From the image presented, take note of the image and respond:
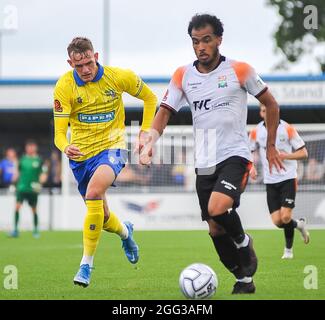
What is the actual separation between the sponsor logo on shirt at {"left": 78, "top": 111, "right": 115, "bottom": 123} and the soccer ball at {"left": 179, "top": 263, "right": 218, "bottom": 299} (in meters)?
2.00

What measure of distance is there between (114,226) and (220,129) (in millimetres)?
2366

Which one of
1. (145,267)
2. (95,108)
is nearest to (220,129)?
(95,108)

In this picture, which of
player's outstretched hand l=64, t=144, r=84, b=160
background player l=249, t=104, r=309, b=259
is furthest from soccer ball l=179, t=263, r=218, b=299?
background player l=249, t=104, r=309, b=259

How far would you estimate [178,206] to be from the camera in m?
22.1

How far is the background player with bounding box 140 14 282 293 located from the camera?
7.60 m

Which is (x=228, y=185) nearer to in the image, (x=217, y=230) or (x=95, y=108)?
(x=217, y=230)

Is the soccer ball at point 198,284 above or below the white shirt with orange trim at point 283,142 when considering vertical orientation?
below

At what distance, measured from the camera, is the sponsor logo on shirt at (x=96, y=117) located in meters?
9.02

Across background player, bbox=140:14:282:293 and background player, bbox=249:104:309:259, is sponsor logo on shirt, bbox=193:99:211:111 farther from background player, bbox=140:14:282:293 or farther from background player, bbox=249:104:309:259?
background player, bbox=249:104:309:259

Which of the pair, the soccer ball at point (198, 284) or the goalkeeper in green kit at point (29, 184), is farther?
the goalkeeper in green kit at point (29, 184)

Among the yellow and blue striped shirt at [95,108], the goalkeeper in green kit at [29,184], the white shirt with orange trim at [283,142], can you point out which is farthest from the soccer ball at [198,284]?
the goalkeeper in green kit at [29,184]

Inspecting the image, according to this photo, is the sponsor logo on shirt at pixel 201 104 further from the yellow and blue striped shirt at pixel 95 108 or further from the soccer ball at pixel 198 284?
the yellow and blue striped shirt at pixel 95 108

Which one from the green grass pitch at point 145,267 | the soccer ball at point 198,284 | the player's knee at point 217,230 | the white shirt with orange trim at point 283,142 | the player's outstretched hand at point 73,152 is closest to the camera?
the soccer ball at point 198,284

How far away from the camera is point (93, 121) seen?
905cm
